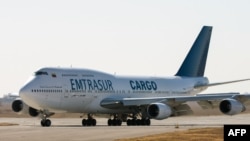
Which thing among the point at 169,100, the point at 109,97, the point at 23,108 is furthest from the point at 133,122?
the point at 23,108

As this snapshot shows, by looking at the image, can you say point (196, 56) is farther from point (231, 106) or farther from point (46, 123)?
point (46, 123)

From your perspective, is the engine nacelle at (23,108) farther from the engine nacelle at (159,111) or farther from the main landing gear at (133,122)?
the engine nacelle at (159,111)

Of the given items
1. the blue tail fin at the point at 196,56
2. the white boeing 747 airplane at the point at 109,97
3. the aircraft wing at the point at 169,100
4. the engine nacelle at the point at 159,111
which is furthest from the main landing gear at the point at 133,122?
the blue tail fin at the point at 196,56

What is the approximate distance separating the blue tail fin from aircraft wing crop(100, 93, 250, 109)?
1199cm

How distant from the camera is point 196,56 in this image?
7200cm

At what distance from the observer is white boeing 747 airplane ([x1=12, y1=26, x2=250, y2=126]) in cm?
5572

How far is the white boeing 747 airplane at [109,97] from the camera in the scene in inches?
2194

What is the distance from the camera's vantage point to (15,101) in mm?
61750

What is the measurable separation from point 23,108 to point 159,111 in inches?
486

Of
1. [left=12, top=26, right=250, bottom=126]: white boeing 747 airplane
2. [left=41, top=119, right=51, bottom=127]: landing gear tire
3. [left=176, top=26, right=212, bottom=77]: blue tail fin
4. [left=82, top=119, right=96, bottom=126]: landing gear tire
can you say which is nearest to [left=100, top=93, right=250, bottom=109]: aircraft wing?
[left=12, top=26, right=250, bottom=126]: white boeing 747 airplane

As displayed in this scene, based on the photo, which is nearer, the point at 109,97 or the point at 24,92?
the point at 24,92

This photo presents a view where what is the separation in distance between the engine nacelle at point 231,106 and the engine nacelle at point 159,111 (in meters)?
4.41

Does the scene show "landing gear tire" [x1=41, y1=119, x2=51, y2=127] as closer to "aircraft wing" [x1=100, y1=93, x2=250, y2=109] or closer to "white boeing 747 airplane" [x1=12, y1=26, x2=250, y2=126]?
"white boeing 747 airplane" [x1=12, y1=26, x2=250, y2=126]

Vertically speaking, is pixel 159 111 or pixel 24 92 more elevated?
pixel 24 92
